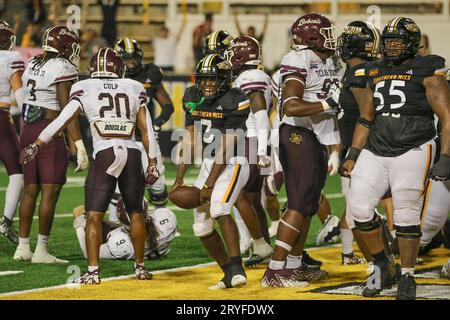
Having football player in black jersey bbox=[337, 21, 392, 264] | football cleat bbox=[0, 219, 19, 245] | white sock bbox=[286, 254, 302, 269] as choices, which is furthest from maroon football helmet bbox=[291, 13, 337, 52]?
football cleat bbox=[0, 219, 19, 245]

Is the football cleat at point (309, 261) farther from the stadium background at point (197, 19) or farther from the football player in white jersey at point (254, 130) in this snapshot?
the stadium background at point (197, 19)

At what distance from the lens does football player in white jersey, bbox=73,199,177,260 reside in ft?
29.8

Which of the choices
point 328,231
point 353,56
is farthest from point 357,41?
point 328,231

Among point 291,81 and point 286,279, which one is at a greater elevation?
point 291,81

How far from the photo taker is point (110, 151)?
8.02 metres

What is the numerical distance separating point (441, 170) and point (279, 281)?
150 centimetres

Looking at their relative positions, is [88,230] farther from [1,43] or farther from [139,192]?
[1,43]

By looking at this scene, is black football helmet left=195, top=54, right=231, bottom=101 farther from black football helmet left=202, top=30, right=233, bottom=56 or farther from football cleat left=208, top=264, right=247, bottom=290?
black football helmet left=202, top=30, right=233, bottom=56

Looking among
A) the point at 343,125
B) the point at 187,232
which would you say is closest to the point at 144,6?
the point at 187,232

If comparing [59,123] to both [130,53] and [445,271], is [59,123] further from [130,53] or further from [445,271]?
[445,271]

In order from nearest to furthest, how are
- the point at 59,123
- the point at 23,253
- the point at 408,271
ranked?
the point at 408,271
the point at 59,123
the point at 23,253

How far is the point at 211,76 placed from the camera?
25.6ft

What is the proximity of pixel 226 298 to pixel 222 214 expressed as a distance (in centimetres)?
63

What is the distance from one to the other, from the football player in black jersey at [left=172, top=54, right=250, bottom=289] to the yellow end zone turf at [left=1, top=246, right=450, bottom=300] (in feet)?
0.76
